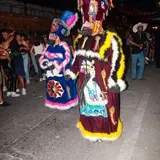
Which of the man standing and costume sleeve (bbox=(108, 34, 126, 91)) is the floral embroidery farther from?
the man standing

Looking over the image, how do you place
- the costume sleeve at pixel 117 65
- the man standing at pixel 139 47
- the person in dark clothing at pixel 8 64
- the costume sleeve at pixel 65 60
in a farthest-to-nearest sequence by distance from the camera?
the man standing at pixel 139 47 → the person in dark clothing at pixel 8 64 → the costume sleeve at pixel 65 60 → the costume sleeve at pixel 117 65

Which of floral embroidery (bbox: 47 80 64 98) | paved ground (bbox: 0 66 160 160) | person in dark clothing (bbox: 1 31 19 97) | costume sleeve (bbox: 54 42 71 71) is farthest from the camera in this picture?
person in dark clothing (bbox: 1 31 19 97)

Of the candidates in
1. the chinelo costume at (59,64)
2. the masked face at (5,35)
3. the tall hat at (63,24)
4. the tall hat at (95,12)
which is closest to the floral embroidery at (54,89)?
the chinelo costume at (59,64)

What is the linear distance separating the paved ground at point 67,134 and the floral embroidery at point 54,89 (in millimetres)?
418

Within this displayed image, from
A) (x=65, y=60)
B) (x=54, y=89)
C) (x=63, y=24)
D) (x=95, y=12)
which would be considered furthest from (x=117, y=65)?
(x=54, y=89)

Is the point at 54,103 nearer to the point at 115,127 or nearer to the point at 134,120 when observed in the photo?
the point at 134,120

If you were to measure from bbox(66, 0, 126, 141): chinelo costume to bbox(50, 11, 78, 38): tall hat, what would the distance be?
5.35 feet

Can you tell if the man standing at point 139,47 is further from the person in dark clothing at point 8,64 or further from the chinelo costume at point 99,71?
the chinelo costume at point 99,71

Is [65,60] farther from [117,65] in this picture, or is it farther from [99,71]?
[117,65]

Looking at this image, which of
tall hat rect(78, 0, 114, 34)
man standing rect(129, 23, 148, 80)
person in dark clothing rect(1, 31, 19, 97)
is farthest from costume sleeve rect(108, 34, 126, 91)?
man standing rect(129, 23, 148, 80)

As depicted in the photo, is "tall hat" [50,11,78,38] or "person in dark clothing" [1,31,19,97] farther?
"person in dark clothing" [1,31,19,97]

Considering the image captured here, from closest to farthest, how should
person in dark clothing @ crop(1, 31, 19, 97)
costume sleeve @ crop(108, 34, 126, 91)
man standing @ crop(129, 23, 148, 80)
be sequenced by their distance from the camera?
costume sleeve @ crop(108, 34, 126, 91) → person in dark clothing @ crop(1, 31, 19, 97) → man standing @ crop(129, 23, 148, 80)

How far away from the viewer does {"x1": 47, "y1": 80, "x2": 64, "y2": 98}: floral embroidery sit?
5.67 metres

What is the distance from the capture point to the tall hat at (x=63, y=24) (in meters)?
5.50
